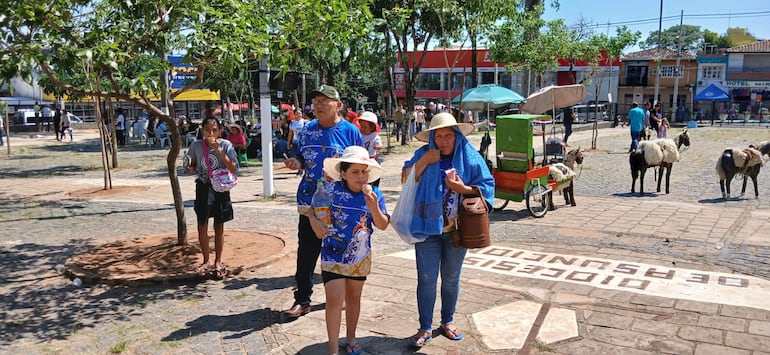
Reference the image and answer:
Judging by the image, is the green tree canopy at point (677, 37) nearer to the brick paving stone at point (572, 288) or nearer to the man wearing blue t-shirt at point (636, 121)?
the man wearing blue t-shirt at point (636, 121)

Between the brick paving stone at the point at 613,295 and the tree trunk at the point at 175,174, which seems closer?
the brick paving stone at the point at 613,295

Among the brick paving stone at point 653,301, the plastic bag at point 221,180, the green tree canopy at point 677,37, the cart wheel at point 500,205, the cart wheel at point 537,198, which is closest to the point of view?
the brick paving stone at point 653,301

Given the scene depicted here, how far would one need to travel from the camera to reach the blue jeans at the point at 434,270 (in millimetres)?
4184

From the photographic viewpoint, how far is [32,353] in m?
4.35

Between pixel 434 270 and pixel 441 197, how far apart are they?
1.69ft

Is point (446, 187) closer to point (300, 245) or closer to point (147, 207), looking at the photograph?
point (300, 245)

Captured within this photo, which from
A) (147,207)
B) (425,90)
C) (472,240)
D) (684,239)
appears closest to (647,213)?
(684,239)

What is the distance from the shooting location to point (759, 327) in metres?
4.55

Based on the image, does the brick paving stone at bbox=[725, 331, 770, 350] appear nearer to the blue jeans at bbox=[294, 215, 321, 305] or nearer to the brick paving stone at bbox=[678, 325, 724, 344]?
the brick paving stone at bbox=[678, 325, 724, 344]

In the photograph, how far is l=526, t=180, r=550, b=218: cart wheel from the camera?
8.95 metres

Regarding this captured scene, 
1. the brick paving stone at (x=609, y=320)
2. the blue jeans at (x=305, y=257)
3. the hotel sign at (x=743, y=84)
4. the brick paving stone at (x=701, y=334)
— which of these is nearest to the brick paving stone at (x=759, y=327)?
the brick paving stone at (x=701, y=334)

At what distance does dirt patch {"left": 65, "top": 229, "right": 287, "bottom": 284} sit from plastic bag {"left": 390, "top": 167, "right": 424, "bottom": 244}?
2.58m

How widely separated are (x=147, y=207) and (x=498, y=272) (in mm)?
6522

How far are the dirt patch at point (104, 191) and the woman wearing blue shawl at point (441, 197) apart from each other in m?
9.38
